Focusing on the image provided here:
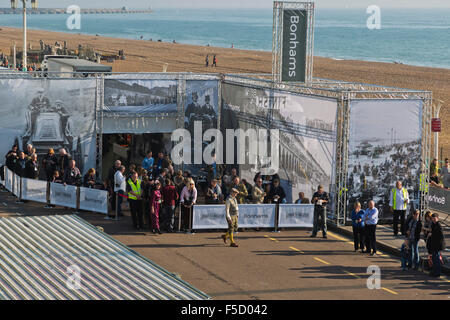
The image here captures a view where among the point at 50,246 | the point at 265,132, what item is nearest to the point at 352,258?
the point at 265,132

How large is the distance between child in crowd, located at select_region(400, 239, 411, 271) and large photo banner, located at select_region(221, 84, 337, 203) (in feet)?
14.9

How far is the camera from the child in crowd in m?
16.9

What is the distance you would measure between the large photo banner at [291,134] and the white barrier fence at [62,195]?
551 cm

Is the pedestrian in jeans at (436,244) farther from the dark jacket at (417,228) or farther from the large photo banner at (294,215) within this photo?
the large photo banner at (294,215)

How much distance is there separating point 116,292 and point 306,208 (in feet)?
37.5

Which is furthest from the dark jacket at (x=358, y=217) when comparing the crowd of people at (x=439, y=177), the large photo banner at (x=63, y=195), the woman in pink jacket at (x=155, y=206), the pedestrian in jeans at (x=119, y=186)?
the large photo banner at (x=63, y=195)

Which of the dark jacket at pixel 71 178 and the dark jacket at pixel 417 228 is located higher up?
the dark jacket at pixel 71 178

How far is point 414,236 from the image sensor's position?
55.8 ft

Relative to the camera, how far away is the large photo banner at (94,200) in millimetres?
21547

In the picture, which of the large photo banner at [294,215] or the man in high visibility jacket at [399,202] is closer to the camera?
the man in high visibility jacket at [399,202]

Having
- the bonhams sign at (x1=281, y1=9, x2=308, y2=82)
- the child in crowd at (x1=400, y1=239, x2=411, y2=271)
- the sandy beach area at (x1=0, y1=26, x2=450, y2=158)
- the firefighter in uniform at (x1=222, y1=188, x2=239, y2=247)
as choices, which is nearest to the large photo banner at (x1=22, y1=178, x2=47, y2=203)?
the firefighter in uniform at (x1=222, y1=188, x2=239, y2=247)

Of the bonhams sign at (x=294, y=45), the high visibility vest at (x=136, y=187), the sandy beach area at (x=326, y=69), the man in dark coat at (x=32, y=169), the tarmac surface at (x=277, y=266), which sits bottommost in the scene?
the tarmac surface at (x=277, y=266)

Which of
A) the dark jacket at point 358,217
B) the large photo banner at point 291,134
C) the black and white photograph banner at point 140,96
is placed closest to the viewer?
the dark jacket at point 358,217
